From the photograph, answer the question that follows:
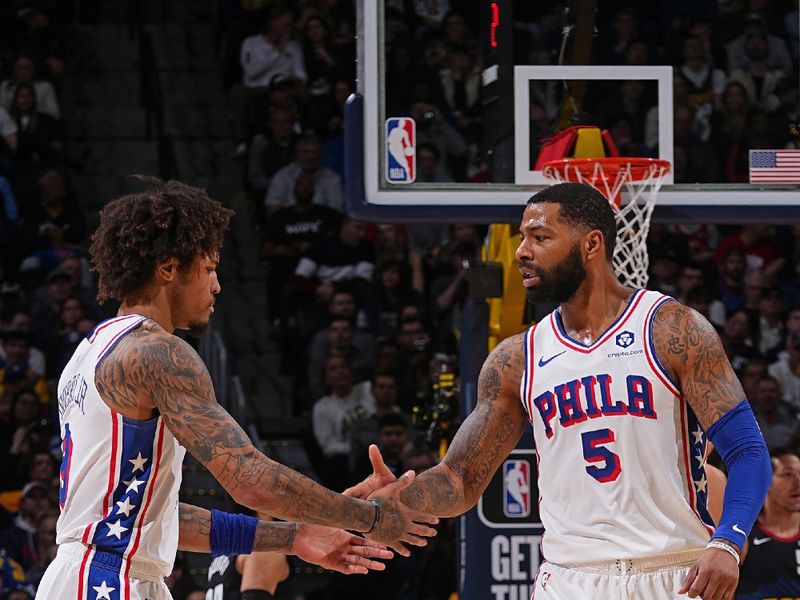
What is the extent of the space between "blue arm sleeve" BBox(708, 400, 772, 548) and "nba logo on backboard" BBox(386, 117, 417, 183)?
9.45 ft

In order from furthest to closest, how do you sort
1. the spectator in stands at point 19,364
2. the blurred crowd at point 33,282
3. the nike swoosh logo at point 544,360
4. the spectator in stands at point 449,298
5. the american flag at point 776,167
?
the spectator in stands at point 449,298 < the spectator in stands at point 19,364 < the blurred crowd at point 33,282 < the american flag at point 776,167 < the nike swoosh logo at point 544,360

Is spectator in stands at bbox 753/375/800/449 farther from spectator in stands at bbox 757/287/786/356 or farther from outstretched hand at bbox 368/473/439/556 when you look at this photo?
outstretched hand at bbox 368/473/439/556

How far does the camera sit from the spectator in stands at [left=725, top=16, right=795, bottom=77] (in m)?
14.3

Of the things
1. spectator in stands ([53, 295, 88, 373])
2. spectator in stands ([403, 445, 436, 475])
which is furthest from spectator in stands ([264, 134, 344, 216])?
spectator in stands ([403, 445, 436, 475])

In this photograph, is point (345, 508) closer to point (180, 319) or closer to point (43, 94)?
point (180, 319)

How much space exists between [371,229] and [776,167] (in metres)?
6.15

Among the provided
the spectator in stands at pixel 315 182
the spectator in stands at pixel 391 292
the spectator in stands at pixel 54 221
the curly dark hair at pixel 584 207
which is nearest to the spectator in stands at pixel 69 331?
the spectator in stands at pixel 54 221

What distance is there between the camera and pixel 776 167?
25.0 feet

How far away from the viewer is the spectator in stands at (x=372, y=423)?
11.3 meters

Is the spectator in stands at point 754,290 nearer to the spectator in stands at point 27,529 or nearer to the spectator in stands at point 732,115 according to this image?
the spectator in stands at point 732,115

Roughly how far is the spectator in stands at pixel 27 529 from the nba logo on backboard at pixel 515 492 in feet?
13.2

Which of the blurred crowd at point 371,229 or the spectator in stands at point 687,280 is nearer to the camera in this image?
the blurred crowd at point 371,229

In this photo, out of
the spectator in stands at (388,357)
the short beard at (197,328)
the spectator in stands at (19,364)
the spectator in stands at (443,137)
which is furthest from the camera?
the spectator in stands at (443,137)

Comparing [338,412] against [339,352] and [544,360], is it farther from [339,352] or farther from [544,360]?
[544,360]
